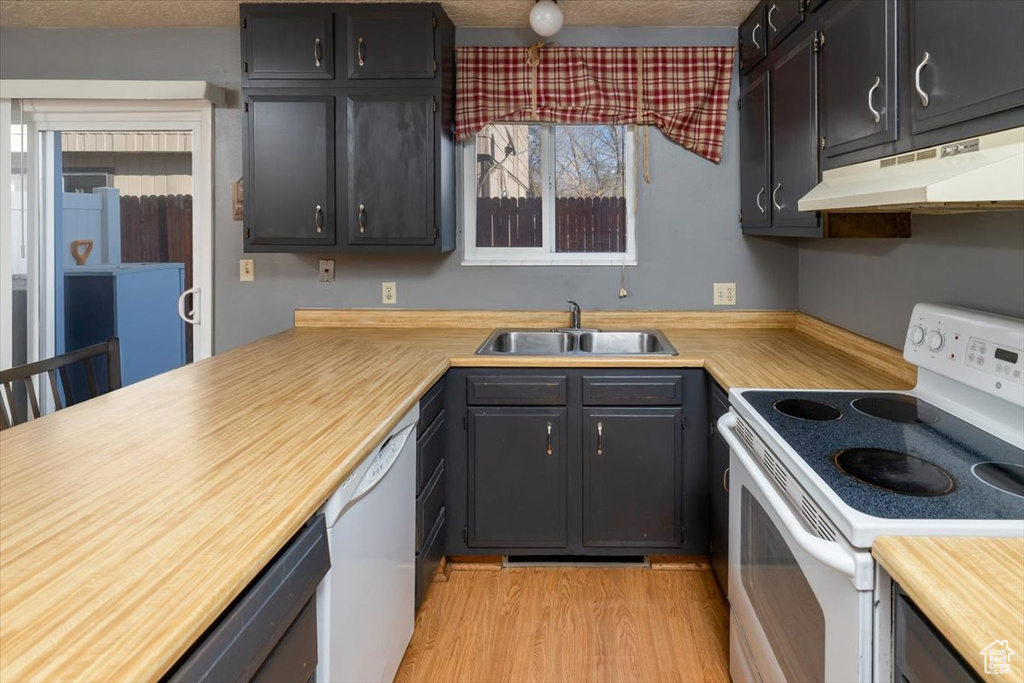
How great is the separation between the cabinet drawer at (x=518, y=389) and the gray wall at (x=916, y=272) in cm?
106

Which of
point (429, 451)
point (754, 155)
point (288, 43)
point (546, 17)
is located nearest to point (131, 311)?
point (288, 43)

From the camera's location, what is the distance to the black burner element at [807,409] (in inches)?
66.7

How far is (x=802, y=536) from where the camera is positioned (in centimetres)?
115

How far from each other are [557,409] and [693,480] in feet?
1.79

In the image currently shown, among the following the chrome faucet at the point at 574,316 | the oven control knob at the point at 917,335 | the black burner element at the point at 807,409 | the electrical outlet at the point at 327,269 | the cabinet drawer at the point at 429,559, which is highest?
the electrical outlet at the point at 327,269

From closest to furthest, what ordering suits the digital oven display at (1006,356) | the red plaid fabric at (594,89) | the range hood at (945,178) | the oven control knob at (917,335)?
the range hood at (945,178) < the digital oven display at (1006,356) < the oven control knob at (917,335) < the red plaid fabric at (594,89)

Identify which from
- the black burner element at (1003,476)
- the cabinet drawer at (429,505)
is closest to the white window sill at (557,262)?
the cabinet drawer at (429,505)

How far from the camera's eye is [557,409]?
103 inches

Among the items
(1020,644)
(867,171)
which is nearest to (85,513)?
(1020,644)

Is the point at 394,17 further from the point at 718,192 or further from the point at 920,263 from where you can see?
the point at 920,263

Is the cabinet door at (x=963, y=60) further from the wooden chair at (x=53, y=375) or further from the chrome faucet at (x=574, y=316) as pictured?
the wooden chair at (x=53, y=375)

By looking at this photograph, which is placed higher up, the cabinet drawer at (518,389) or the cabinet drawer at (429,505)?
the cabinet drawer at (518,389)

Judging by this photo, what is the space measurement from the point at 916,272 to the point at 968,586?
4.86ft

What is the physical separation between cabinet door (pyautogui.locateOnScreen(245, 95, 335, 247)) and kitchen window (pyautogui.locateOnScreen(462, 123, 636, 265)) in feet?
2.14
